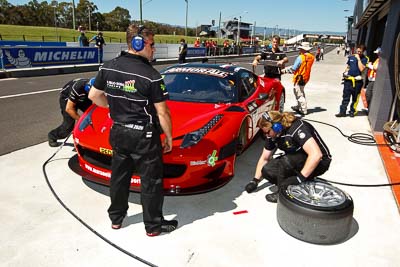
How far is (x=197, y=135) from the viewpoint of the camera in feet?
11.7

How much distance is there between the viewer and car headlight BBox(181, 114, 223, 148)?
3428 millimetres

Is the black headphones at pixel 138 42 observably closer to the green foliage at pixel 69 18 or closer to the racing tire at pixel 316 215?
the racing tire at pixel 316 215

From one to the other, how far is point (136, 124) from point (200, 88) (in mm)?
2161

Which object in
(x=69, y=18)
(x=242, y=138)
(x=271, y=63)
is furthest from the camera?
(x=69, y=18)

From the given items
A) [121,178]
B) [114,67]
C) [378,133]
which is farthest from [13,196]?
[378,133]

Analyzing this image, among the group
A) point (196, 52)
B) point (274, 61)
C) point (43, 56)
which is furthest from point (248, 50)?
point (274, 61)

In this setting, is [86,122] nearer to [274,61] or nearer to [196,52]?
[274,61]

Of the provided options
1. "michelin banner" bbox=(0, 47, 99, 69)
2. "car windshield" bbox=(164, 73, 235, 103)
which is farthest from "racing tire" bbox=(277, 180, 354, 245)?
"michelin banner" bbox=(0, 47, 99, 69)

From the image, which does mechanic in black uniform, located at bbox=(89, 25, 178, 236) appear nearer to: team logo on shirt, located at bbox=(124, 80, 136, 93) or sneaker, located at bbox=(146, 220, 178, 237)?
team logo on shirt, located at bbox=(124, 80, 136, 93)

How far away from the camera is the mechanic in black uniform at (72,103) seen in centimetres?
478

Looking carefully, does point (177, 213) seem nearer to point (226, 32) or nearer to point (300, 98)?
point (300, 98)

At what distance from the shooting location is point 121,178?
296 cm

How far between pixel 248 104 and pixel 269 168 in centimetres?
124

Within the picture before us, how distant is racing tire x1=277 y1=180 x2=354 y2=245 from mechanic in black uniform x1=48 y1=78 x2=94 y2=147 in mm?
3150
